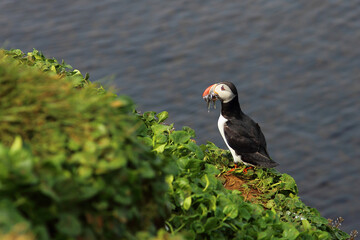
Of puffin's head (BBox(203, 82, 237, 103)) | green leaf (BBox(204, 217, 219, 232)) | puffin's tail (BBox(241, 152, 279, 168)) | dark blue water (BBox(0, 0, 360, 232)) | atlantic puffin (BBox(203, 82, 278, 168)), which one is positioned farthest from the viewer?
dark blue water (BBox(0, 0, 360, 232))

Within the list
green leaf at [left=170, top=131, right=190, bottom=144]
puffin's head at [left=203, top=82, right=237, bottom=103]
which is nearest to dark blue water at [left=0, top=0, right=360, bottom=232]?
puffin's head at [left=203, top=82, right=237, bottom=103]

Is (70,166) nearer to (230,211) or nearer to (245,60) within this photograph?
(230,211)

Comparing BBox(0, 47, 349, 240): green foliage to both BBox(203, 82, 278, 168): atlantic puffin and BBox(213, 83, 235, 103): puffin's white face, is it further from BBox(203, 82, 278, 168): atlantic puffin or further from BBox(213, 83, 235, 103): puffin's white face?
BBox(213, 83, 235, 103): puffin's white face

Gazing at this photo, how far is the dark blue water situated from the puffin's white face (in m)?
2.94

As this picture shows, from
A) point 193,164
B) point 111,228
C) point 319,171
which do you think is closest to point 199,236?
point 193,164

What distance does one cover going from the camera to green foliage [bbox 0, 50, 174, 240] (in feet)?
9.40

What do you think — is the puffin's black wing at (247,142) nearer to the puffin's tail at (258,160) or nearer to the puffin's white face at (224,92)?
the puffin's tail at (258,160)

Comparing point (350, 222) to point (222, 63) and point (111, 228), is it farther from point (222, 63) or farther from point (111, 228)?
point (111, 228)

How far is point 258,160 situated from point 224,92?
1185 millimetres

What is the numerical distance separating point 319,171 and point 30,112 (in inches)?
350

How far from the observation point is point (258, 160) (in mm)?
8008

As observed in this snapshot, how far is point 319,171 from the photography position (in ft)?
37.2

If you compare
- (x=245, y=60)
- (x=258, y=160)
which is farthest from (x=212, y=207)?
(x=245, y=60)

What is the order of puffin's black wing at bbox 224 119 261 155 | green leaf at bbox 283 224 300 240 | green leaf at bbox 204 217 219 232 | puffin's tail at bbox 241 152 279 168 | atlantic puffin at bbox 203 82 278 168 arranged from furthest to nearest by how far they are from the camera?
1. puffin's black wing at bbox 224 119 261 155
2. atlantic puffin at bbox 203 82 278 168
3. puffin's tail at bbox 241 152 279 168
4. green leaf at bbox 283 224 300 240
5. green leaf at bbox 204 217 219 232
